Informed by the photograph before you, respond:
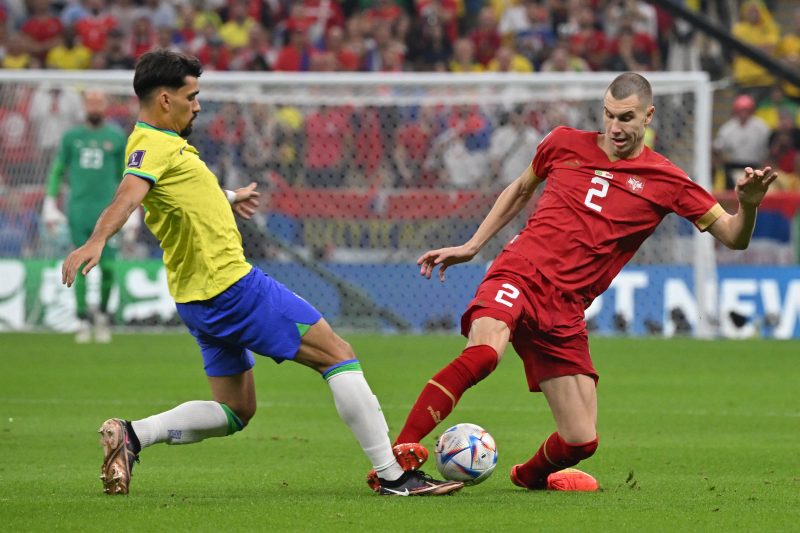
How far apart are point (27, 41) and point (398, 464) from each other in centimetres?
1878

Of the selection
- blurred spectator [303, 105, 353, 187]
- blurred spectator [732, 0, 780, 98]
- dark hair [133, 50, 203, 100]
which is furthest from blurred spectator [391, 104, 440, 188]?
dark hair [133, 50, 203, 100]

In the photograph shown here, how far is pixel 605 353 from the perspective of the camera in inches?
619

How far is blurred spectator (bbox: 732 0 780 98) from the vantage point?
22516 mm

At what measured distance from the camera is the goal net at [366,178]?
60.9 feet

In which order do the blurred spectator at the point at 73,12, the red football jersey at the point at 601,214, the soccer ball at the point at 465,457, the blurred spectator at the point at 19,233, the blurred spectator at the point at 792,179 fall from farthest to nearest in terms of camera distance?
the blurred spectator at the point at 73,12 < the blurred spectator at the point at 792,179 < the blurred spectator at the point at 19,233 < the red football jersey at the point at 601,214 < the soccer ball at the point at 465,457

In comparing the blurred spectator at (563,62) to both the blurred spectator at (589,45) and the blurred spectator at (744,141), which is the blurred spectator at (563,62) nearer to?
the blurred spectator at (589,45)

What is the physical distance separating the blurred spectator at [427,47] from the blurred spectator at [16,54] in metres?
6.14

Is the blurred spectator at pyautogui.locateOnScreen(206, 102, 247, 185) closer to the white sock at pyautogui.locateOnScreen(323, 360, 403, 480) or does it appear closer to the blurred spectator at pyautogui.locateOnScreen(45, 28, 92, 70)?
the blurred spectator at pyautogui.locateOnScreen(45, 28, 92, 70)

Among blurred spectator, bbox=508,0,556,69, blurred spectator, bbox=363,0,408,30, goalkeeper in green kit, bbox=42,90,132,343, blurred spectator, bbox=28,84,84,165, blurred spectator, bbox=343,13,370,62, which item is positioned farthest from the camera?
blurred spectator, bbox=363,0,408,30

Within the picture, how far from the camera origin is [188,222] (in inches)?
259

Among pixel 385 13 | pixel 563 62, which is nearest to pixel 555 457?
pixel 563 62

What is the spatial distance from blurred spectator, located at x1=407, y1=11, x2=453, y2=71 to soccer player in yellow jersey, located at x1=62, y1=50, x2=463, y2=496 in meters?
16.7

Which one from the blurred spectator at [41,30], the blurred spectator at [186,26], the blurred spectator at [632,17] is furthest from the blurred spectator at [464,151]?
the blurred spectator at [41,30]

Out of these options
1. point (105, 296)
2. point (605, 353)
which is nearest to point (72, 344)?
point (105, 296)
